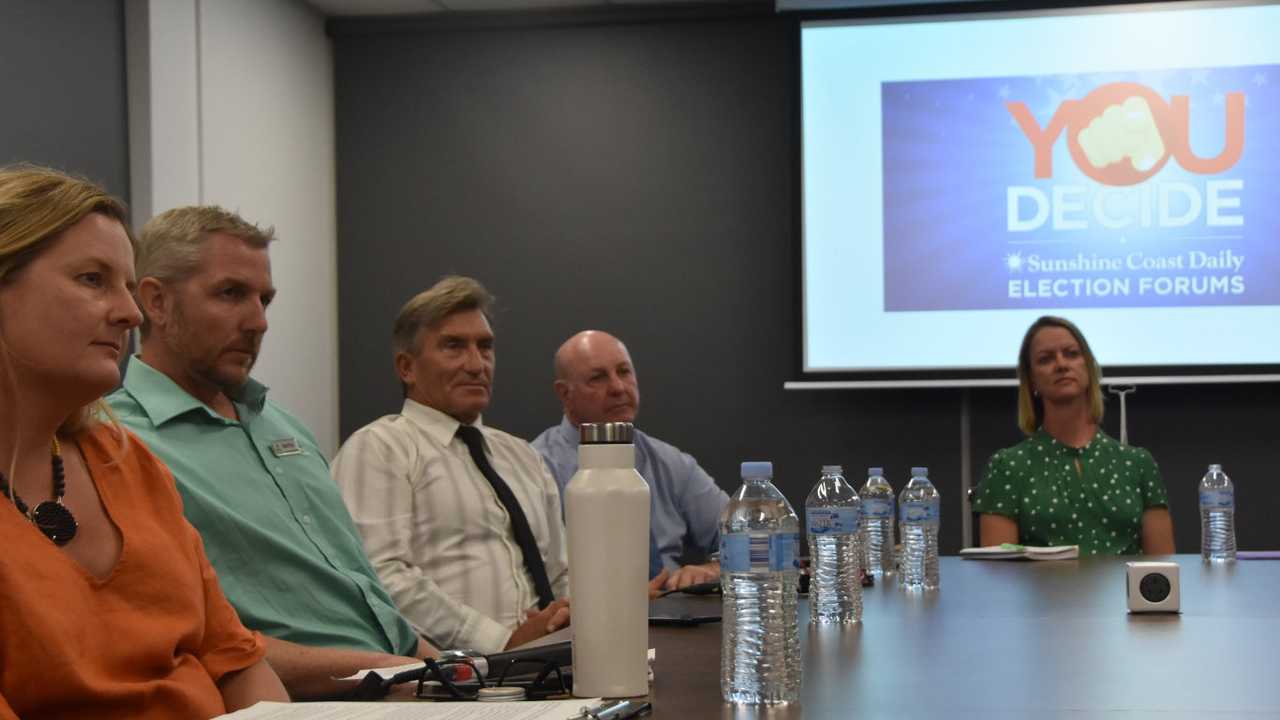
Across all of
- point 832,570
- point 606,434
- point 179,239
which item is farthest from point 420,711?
point 179,239

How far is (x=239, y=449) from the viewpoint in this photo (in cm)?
224

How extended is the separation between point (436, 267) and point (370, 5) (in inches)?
42.2

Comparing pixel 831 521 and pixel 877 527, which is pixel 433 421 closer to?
pixel 877 527

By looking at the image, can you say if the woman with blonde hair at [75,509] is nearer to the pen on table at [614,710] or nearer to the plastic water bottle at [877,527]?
the pen on table at [614,710]

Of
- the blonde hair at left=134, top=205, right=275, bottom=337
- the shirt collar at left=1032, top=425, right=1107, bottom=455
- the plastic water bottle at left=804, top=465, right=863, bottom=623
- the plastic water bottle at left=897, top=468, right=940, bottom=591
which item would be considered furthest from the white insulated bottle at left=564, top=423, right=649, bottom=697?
the shirt collar at left=1032, top=425, right=1107, bottom=455

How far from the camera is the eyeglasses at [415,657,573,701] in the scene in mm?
1376

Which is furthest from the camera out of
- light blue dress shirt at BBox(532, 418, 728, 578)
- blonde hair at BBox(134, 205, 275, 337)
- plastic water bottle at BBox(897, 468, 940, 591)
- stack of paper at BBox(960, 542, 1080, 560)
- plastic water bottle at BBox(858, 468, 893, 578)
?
light blue dress shirt at BBox(532, 418, 728, 578)

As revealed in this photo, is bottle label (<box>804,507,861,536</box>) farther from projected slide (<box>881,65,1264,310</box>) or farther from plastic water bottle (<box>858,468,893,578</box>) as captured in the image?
projected slide (<box>881,65,1264,310</box>)

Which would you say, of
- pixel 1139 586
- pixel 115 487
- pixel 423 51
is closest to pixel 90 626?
pixel 115 487

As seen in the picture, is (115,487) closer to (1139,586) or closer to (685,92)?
(1139,586)

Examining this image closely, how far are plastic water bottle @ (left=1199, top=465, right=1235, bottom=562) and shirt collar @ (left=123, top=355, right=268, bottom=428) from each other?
238cm

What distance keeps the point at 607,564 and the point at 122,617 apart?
564mm

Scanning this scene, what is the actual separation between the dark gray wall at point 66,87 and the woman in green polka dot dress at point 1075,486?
2664mm

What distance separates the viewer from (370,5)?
552 cm
